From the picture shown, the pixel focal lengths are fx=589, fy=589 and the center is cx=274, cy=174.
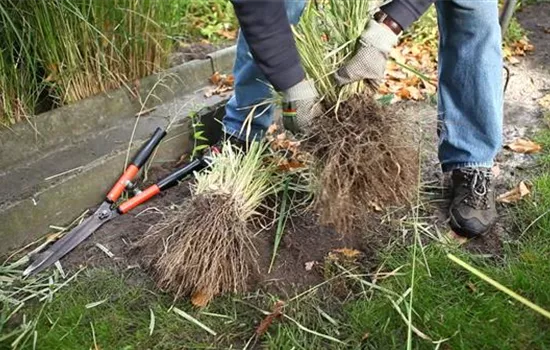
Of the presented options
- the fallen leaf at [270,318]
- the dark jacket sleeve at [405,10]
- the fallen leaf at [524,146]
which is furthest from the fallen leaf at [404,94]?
the fallen leaf at [270,318]

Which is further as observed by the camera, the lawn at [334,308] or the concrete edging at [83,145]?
the concrete edging at [83,145]

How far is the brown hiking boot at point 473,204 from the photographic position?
81.7 inches

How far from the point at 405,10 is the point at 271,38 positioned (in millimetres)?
429

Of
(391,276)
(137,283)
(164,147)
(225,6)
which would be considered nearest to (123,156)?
(164,147)

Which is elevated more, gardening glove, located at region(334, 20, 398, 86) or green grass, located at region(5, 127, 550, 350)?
gardening glove, located at region(334, 20, 398, 86)

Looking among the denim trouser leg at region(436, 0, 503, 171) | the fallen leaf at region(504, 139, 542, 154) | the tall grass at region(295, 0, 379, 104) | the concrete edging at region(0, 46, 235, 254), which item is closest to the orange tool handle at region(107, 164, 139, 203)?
the concrete edging at region(0, 46, 235, 254)

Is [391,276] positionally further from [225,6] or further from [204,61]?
[225,6]

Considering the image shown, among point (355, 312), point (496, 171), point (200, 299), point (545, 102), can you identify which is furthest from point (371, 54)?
point (545, 102)

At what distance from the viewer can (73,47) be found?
260 cm

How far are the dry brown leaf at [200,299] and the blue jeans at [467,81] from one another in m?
0.58

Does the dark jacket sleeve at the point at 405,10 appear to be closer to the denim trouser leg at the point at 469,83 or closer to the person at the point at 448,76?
the person at the point at 448,76

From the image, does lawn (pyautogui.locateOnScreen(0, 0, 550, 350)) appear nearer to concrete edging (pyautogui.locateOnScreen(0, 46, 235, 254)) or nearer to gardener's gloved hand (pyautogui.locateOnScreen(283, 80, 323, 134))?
concrete edging (pyautogui.locateOnScreen(0, 46, 235, 254))

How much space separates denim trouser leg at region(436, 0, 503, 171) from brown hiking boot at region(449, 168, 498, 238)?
0.04m

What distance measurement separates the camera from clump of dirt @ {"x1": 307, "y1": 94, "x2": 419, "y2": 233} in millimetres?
1673
